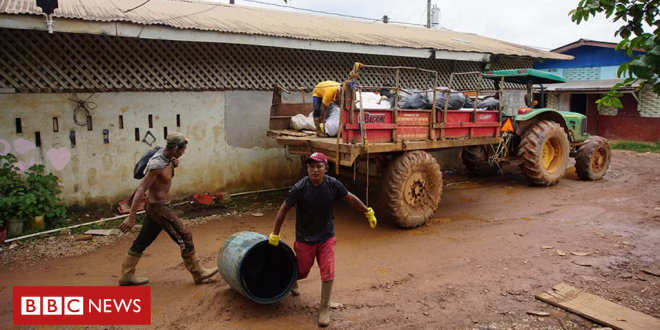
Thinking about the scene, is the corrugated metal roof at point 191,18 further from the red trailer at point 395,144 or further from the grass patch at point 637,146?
the grass patch at point 637,146

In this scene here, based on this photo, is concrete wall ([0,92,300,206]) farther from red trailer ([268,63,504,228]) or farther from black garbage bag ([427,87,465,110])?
black garbage bag ([427,87,465,110])

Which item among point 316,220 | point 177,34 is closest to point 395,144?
point 316,220

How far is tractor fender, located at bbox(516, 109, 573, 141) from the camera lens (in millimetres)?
8875

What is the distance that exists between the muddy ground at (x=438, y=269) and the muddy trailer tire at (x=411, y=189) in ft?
0.79

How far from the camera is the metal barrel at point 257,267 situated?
381 centimetres

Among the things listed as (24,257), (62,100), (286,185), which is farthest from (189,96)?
(24,257)

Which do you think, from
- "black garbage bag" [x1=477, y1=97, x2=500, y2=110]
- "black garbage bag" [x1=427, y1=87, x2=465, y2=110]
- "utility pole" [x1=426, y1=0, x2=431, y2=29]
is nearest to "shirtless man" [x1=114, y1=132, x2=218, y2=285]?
"black garbage bag" [x1=427, y1=87, x2=465, y2=110]

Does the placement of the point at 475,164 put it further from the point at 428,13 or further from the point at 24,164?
the point at 428,13

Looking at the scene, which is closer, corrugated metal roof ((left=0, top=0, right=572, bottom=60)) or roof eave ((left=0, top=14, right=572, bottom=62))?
roof eave ((left=0, top=14, right=572, bottom=62))

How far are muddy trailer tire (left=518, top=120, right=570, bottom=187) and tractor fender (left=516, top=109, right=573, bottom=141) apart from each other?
15 centimetres

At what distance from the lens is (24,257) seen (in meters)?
5.41

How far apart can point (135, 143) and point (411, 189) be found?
4.50 metres

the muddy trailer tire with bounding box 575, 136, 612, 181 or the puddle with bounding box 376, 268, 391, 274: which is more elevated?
the muddy trailer tire with bounding box 575, 136, 612, 181

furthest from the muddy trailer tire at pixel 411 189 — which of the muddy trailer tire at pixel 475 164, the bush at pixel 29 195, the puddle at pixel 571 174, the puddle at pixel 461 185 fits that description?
the puddle at pixel 571 174
